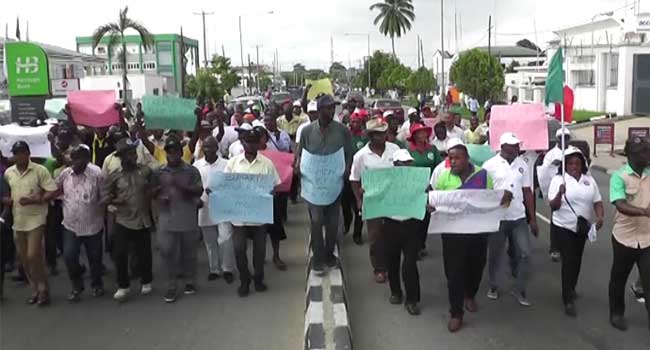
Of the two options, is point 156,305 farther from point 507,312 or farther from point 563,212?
point 563,212

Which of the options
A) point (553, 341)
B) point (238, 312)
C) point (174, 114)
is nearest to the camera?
point (553, 341)

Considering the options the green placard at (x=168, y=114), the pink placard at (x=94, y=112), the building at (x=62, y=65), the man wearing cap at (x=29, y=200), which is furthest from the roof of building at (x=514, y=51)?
the man wearing cap at (x=29, y=200)

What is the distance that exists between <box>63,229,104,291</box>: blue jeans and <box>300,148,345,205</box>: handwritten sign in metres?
2.12

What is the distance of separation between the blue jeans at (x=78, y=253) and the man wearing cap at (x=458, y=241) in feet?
11.1

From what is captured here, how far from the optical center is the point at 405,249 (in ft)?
22.0

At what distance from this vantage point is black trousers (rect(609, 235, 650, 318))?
614cm

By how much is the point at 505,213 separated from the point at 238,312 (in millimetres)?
2603

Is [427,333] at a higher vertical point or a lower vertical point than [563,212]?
lower

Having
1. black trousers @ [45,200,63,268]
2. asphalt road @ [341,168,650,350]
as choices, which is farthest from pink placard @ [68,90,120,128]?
asphalt road @ [341,168,650,350]

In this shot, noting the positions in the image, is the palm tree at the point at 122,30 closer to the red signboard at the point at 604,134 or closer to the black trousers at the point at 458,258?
the red signboard at the point at 604,134

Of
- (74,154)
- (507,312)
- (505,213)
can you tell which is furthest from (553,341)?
(74,154)

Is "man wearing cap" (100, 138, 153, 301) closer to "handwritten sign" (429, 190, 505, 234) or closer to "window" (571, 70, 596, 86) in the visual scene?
"handwritten sign" (429, 190, 505, 234)

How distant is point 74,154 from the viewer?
7266 mm

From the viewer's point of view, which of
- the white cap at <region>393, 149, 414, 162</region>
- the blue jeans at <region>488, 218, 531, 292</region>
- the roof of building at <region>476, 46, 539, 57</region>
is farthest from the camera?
the roof of building at <region>476, 46, 539, 57</region>
